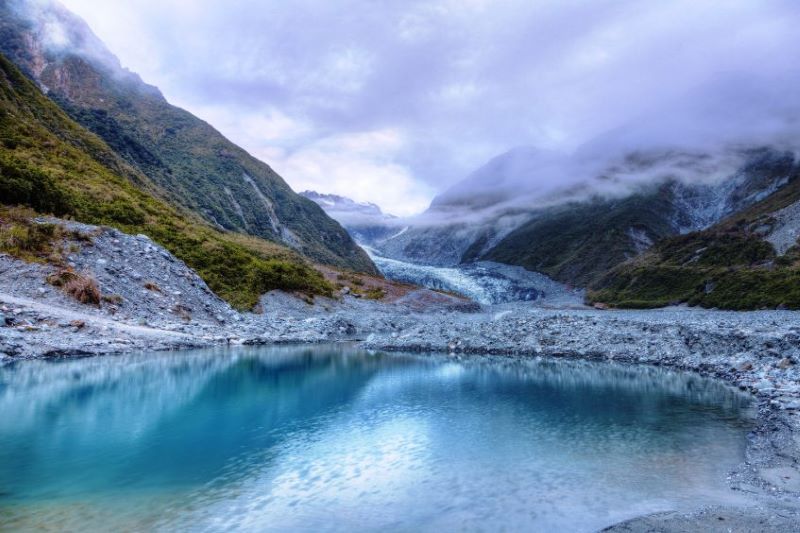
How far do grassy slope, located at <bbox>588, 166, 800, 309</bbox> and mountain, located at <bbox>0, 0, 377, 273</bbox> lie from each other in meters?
63.7

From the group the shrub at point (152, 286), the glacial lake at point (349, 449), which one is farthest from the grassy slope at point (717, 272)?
the shrub at point (152, 286)

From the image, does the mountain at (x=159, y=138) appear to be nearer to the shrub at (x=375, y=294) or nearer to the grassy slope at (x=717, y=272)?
the shrub at (x=375, y=294)

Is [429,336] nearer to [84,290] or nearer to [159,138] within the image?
Result: [84,290]

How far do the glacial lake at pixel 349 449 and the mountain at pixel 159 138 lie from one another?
72.3 m

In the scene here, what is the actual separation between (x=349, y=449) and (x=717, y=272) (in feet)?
269

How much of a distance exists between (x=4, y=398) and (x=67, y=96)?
108104 mm

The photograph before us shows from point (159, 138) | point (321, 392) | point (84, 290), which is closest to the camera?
point (321, 392)

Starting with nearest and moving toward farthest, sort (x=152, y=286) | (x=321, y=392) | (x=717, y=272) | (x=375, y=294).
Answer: (x=321, y=392) < (x=152, y=286) < (x=375, y=294) < (x=717, y=272)

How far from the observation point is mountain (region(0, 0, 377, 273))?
10031 centimetres

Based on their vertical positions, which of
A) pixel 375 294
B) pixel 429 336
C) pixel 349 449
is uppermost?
pixel 375 294

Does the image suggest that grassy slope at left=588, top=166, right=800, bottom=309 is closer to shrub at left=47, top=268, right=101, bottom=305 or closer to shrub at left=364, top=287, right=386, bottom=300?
shrub at left=364, top=287, right=386, bottom=300

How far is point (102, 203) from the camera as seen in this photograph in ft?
171

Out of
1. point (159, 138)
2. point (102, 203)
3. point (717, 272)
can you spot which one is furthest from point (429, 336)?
point (159, 138)

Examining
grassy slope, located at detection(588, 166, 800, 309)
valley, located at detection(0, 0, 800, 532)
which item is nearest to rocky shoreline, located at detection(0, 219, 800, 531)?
valley, located at detection(0, 0, 800, 532)
